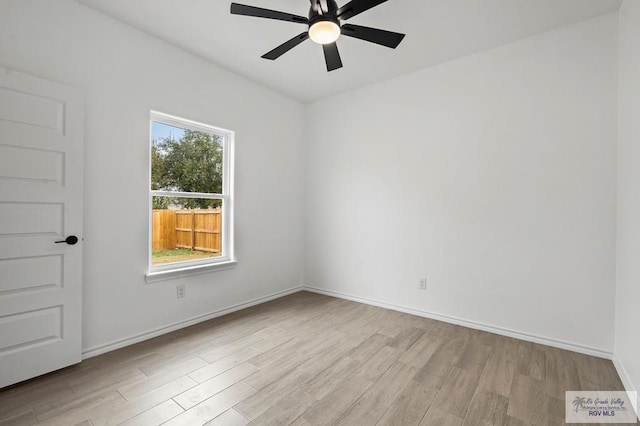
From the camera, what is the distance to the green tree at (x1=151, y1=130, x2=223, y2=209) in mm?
2945

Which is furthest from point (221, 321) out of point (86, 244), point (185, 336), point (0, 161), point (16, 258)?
point (0, 161)

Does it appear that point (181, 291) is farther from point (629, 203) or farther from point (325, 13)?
point (629, 203)

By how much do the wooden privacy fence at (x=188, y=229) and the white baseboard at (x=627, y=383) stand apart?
3.57 meters

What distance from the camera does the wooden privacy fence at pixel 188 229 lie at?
9.71 ft

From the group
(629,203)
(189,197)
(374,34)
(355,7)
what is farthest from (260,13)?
(629,203)

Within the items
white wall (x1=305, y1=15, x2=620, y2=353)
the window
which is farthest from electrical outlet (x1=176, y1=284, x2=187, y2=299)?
white wall (x1=305, y1=15, x2=620, y2=353)

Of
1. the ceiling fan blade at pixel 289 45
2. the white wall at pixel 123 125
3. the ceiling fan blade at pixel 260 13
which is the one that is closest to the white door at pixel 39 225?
the white wall at pixel 123 125

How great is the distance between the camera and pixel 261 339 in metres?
2.76

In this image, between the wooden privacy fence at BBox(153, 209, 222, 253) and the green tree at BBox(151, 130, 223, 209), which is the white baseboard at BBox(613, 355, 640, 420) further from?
the green tree at BBox(151, 130, 223, 209)

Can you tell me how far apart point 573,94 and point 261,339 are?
135 inches

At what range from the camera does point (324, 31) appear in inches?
78.0

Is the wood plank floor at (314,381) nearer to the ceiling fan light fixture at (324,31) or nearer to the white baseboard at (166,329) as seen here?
the white baseboard at (166,329)

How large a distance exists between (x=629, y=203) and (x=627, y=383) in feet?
3.96

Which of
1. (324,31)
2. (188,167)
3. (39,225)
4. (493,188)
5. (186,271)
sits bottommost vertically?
(186,271)
